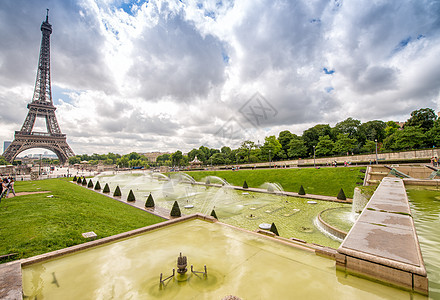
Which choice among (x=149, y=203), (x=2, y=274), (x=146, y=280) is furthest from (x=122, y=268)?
(x=149, y=203)

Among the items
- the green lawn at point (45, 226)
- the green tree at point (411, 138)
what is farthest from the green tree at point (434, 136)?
the green lawn at point (45, 226)

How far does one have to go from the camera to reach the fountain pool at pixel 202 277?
13.5 ft

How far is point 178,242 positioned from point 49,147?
94042mm

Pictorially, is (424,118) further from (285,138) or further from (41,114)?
(41,114)

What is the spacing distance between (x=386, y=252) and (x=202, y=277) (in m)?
4.26

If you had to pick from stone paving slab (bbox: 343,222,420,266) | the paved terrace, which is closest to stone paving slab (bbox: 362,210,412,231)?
the paved terrace

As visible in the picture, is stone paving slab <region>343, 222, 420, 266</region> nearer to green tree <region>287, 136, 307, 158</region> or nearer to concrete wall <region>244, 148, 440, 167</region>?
concrete wall <region>244, 148, 440, 167</region>

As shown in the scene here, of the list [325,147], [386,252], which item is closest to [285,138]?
[325,147]

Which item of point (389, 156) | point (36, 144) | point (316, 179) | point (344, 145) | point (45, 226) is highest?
point (36, 144)

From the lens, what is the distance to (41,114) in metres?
72.1

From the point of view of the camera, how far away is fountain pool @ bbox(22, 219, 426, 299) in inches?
162

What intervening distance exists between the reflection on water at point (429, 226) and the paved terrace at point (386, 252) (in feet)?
1.77

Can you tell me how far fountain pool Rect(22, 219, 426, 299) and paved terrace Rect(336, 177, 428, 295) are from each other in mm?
221

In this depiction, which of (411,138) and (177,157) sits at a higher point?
(411,138)
